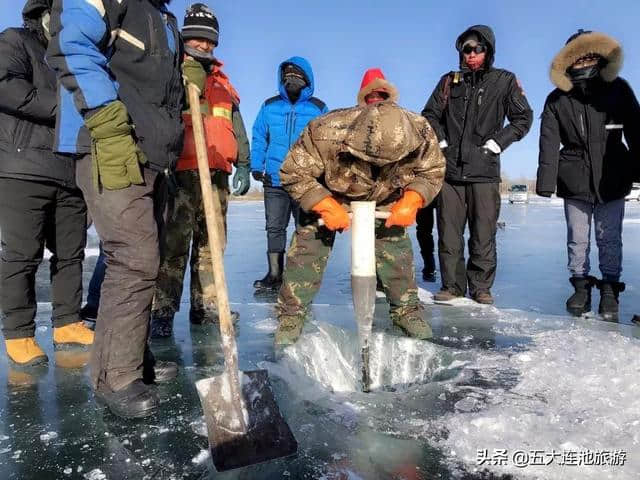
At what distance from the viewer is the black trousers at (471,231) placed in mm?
3963

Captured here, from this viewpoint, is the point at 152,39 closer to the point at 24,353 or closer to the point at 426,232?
the point at 24,353

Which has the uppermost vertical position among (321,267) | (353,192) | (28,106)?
(28,106)

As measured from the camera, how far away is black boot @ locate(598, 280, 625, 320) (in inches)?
139

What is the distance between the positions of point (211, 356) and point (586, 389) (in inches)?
74.1

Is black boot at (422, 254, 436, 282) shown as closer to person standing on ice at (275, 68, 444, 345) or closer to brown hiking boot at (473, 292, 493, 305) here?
brown hiking boot at (473, 292, 493, 305)

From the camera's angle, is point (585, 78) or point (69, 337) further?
point (585, 78)

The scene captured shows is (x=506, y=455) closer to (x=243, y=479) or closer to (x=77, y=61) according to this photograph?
(x=243, y=479)

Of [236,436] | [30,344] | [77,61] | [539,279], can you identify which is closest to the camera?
[236,436]

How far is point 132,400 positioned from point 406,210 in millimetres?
1741

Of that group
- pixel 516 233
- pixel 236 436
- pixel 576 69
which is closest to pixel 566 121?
pixel 576 69

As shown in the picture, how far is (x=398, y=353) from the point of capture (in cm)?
291

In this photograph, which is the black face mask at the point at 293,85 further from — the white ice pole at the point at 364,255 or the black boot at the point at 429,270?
the white ice pole at the point at 364,255

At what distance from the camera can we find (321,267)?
311 centimetres

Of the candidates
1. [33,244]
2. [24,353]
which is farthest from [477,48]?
[24,353]
